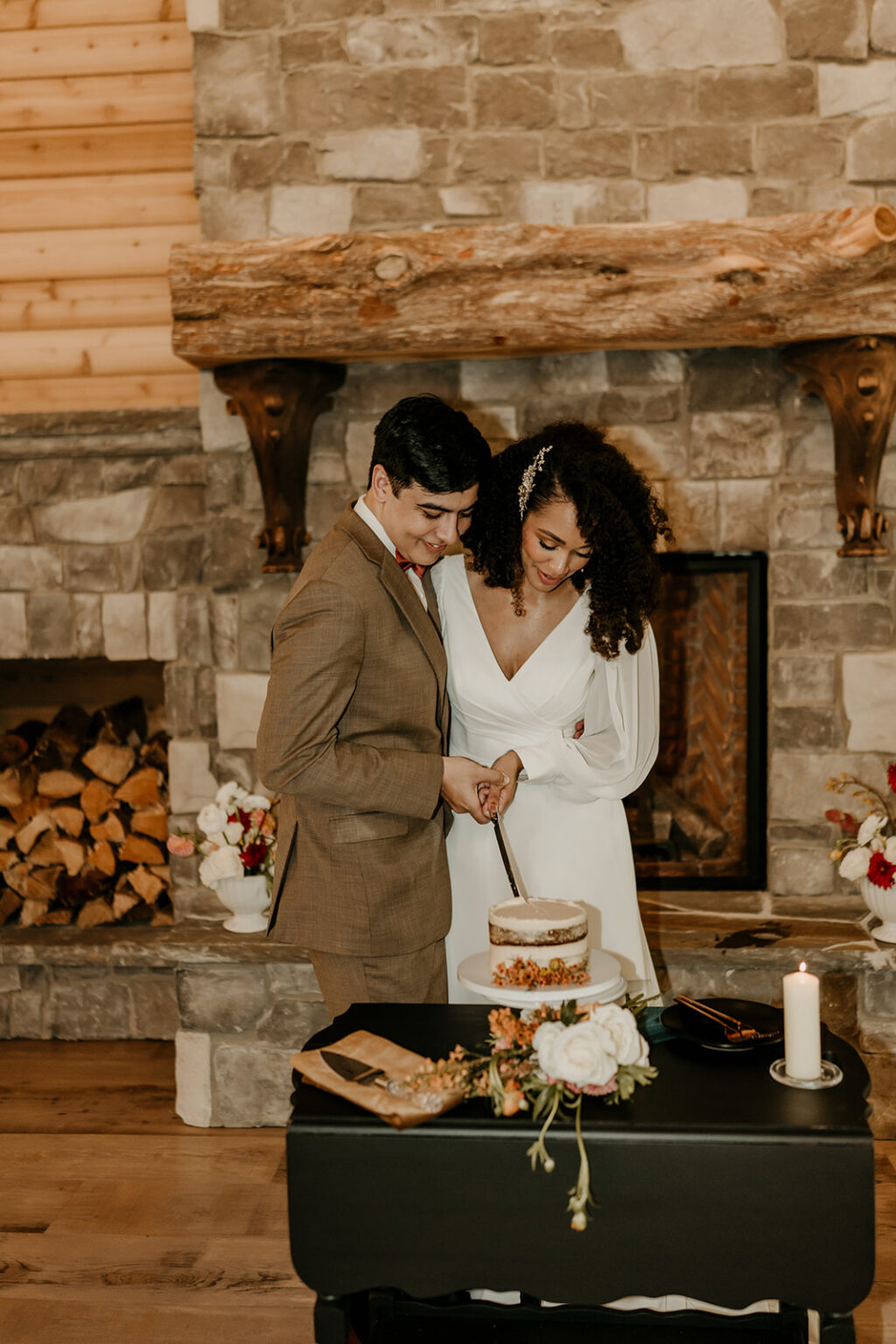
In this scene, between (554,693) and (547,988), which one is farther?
(554,693)

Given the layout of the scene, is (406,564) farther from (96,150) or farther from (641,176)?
(96,150)

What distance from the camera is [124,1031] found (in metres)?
3.30

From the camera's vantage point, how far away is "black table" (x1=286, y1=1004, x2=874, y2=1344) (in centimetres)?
138

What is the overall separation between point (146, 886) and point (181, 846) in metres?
0.50

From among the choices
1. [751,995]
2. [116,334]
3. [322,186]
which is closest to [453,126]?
[322,186]

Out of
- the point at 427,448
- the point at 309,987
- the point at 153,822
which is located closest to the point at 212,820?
the point at 309,987

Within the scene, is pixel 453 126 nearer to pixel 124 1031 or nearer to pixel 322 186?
pixel 322 186

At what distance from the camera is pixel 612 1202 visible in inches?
55.2

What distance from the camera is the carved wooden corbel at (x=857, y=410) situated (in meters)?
2.64

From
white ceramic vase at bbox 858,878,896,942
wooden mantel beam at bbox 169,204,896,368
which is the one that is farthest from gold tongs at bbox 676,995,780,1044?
wooden mantel beam at bbox 169,204,896,368

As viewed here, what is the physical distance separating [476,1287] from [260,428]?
2.03 m

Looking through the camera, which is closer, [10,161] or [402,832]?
[402,832]

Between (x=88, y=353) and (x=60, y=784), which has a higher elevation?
(x=88, y=353)

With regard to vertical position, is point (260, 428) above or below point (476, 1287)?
above
